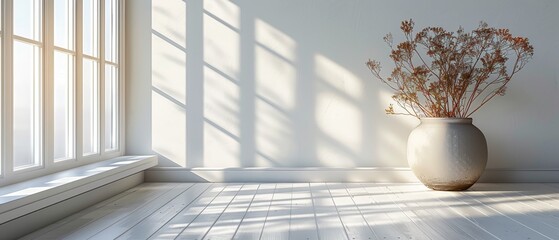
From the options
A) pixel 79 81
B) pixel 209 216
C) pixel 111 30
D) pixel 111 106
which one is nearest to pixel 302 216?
pixel 209 216

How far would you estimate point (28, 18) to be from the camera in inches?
116

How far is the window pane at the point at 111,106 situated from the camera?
4277 mm

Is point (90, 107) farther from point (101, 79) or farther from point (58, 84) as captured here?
point (58, 84)

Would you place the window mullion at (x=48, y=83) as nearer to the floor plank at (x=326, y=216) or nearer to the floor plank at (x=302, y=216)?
the floor plank at (x=302, y=216)

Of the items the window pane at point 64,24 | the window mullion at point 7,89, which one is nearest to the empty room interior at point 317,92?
the window pane at point 64,24

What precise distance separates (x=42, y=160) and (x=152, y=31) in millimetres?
1859

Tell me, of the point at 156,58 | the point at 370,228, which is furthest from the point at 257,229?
the point at 156,58

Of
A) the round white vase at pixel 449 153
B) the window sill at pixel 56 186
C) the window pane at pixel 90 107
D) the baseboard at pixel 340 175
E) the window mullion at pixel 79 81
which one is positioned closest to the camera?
the window sill at pixel 56 186

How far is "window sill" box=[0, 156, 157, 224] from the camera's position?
2.38m

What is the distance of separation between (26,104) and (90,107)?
0.95 metres

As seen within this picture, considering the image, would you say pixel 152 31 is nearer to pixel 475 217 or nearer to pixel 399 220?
pixel 399 220

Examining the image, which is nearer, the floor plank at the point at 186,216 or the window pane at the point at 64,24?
the floor plank at the point at 186,216

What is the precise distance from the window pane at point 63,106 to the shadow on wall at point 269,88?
1142 mm

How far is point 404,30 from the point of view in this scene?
4.24 meters
